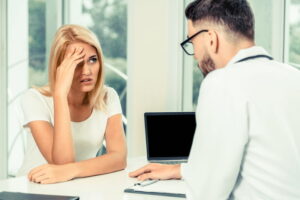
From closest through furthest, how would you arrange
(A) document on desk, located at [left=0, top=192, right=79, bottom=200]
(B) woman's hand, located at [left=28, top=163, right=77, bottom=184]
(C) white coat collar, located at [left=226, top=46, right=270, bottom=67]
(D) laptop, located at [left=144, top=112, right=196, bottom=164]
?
1. (C) white coat collar, located at [left=226, top=46, right=270, bottom=67]
2. (A) document on desk, located at [left=0, top=192, right=79, bottom=200]
3. (B) woman's hand, located at [left=28, top=163, right=77, bottom=184]
4. (D) laptop, located at [left=144, top=112, right=196, bottom=164]

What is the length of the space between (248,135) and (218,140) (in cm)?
7

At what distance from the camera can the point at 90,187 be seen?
1.54 metres

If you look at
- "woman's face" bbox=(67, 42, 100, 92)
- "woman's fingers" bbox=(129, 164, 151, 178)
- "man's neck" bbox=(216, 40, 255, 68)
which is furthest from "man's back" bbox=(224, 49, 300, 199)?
"woman's face" bbox=(67, 42, 100, 92)

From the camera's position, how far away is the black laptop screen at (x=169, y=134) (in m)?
2.38

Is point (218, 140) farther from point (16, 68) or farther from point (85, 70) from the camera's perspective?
point (16, 68)

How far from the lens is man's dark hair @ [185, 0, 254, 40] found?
3.92 ft

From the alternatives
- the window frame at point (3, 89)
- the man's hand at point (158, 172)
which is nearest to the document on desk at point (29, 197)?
the man's hand at point (158, 172)

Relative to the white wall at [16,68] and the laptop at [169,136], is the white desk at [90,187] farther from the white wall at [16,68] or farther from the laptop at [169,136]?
the white wall at [16,68]

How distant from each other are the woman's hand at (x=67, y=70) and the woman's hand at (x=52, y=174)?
36cm

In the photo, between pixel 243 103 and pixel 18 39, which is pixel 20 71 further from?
pixel 243 103

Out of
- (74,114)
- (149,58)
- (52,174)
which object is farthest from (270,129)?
(149,58)

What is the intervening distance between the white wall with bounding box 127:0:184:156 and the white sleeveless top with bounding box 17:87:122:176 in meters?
0.52

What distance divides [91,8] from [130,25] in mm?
1075

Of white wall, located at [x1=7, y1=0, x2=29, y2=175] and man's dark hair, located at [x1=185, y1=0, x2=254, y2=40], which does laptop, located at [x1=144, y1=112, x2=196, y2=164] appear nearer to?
man's dark hair, located at [x1=185, y1=0, x2=254, y2=40]
